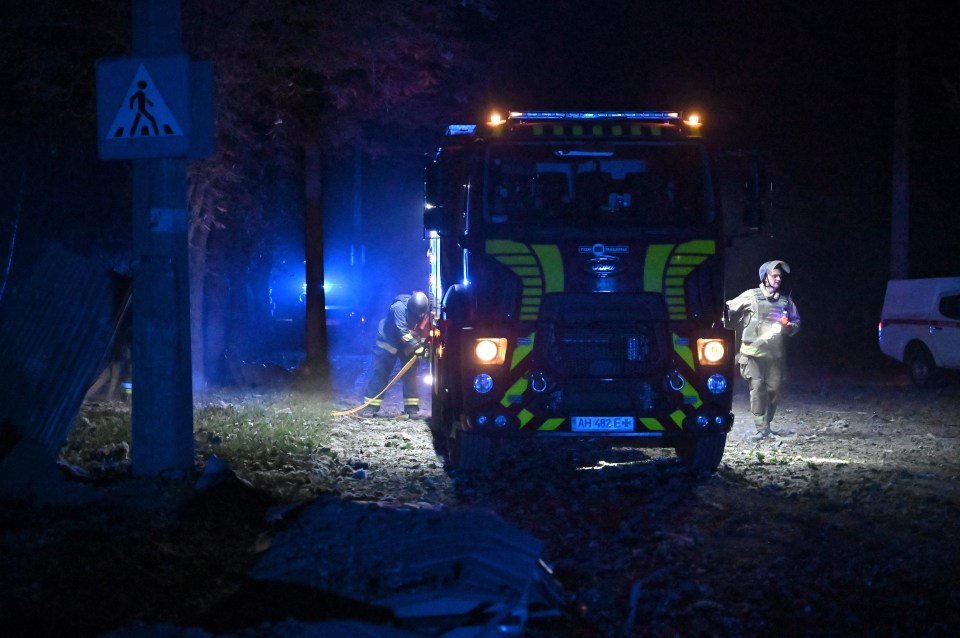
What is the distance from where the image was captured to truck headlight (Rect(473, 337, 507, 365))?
30.1 feet

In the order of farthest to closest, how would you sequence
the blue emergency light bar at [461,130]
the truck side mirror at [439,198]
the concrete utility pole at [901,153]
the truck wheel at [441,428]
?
the concrete utility pole at [901,153], the blue emergency light bar at [461,130], the truck wheel at [441,428], the truck side mirror at [439,198]

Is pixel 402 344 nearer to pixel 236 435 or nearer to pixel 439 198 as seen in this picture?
pixel 236 435

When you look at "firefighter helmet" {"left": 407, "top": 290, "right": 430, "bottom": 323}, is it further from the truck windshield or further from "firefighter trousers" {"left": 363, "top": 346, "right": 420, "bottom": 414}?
the truck windshield

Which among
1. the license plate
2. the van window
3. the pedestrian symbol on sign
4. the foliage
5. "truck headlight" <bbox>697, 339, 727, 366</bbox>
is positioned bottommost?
the foliage

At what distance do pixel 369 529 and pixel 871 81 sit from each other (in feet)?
80.6

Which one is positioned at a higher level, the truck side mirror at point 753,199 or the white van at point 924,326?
the truck side mirror at point 753,199

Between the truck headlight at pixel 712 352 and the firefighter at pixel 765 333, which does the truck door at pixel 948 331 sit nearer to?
the firefighter at pixel 765 333

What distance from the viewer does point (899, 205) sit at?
2250 cm

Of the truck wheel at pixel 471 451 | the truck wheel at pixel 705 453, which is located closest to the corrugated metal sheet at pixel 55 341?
the truck wheel at pixel 471 451

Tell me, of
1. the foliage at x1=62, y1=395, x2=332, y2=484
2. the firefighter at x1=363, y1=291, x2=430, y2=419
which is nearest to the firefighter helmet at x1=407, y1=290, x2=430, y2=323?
the firefighter at x1=363, y1=291, x2=430, y2=419

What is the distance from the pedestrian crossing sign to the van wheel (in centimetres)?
1470

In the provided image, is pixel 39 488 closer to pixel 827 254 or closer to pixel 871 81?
pixel 871 81

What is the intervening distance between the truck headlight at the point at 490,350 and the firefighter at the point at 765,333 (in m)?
3.73

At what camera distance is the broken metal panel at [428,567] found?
517 centimetres
